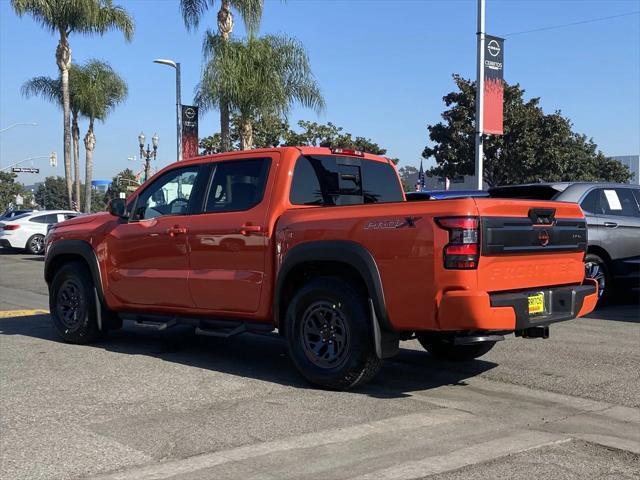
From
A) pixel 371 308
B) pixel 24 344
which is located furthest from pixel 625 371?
pixel 24 344

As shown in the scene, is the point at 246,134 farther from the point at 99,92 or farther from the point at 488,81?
the point at 99,92

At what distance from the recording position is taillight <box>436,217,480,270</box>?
4.94 metres

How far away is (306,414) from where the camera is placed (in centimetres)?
517

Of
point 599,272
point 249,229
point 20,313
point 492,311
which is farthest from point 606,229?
point 20,313

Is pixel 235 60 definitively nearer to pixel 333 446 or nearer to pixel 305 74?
pixel 305 74

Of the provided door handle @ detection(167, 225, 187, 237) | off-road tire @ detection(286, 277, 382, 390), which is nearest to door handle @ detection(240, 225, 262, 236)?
off-road tire @ detection(286, 277, 382, 390)

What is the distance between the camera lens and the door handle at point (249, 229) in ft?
20.2

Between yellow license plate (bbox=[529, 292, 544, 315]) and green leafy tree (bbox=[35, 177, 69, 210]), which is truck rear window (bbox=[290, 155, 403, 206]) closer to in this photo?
yellow license plate (bbox=[529, 292, 544, 315])

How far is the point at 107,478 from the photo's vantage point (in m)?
3.90

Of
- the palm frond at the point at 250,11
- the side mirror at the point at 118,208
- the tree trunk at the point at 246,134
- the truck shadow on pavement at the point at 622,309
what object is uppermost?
the palm frond at the point at 250,11

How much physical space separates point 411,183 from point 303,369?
73259 mm

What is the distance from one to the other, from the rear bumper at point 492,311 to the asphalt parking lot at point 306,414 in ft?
2.21

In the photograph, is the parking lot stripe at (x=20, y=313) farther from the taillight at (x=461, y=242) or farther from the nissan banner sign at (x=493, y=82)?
the nissan banner sign at (x=493, y=82)

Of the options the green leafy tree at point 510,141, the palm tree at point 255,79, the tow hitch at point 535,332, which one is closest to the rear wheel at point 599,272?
the tow hitch at point 535,332
